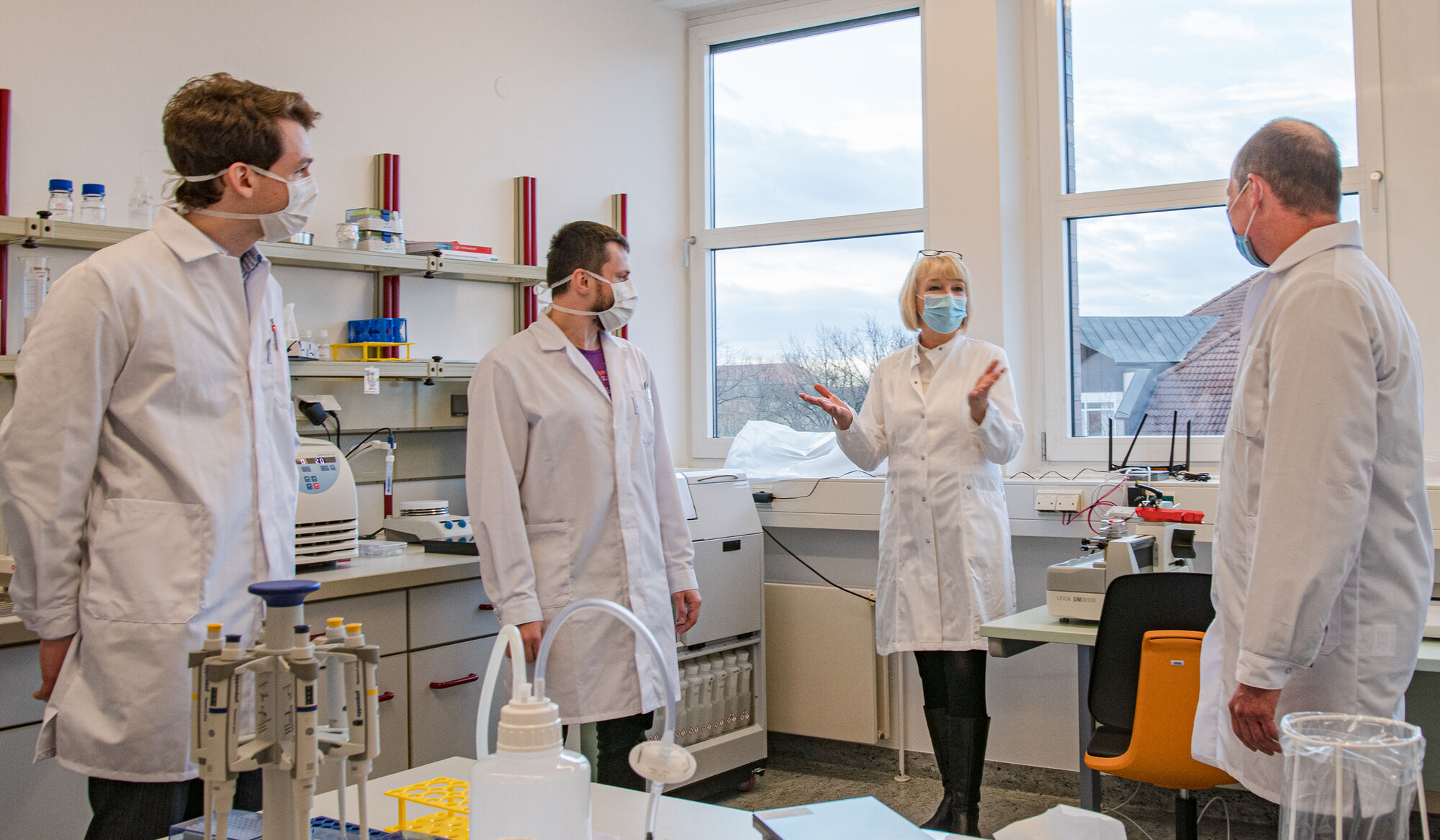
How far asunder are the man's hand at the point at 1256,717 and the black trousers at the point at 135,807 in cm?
133

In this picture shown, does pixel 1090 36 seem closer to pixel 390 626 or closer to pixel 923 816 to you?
pixel 923 816

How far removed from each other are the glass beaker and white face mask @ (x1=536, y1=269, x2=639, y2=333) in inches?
71.3

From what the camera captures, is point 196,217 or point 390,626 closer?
point 196,217

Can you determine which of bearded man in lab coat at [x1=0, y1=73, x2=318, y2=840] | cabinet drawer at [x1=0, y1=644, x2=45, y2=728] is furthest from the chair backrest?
cabinet drawer at [x1=0, y1=644, x2=45, y2=728]

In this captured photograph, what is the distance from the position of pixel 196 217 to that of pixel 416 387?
5.65 feet

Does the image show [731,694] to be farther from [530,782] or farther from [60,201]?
[530,782]

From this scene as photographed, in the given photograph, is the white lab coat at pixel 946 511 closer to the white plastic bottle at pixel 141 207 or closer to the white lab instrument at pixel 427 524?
the white lab instrument at pixel 427 524

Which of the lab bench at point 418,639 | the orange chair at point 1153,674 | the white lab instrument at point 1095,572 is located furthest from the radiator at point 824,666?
the orange chair at point 1153,674

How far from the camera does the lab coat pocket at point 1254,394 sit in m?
1.51

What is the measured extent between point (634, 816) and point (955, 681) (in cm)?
170

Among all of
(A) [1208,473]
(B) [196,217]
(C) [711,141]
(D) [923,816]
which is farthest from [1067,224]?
(B) [196,217]

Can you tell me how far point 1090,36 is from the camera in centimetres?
368

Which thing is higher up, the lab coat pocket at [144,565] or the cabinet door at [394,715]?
the lab coat pocket at [144,565]

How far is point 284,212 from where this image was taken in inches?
62.6
